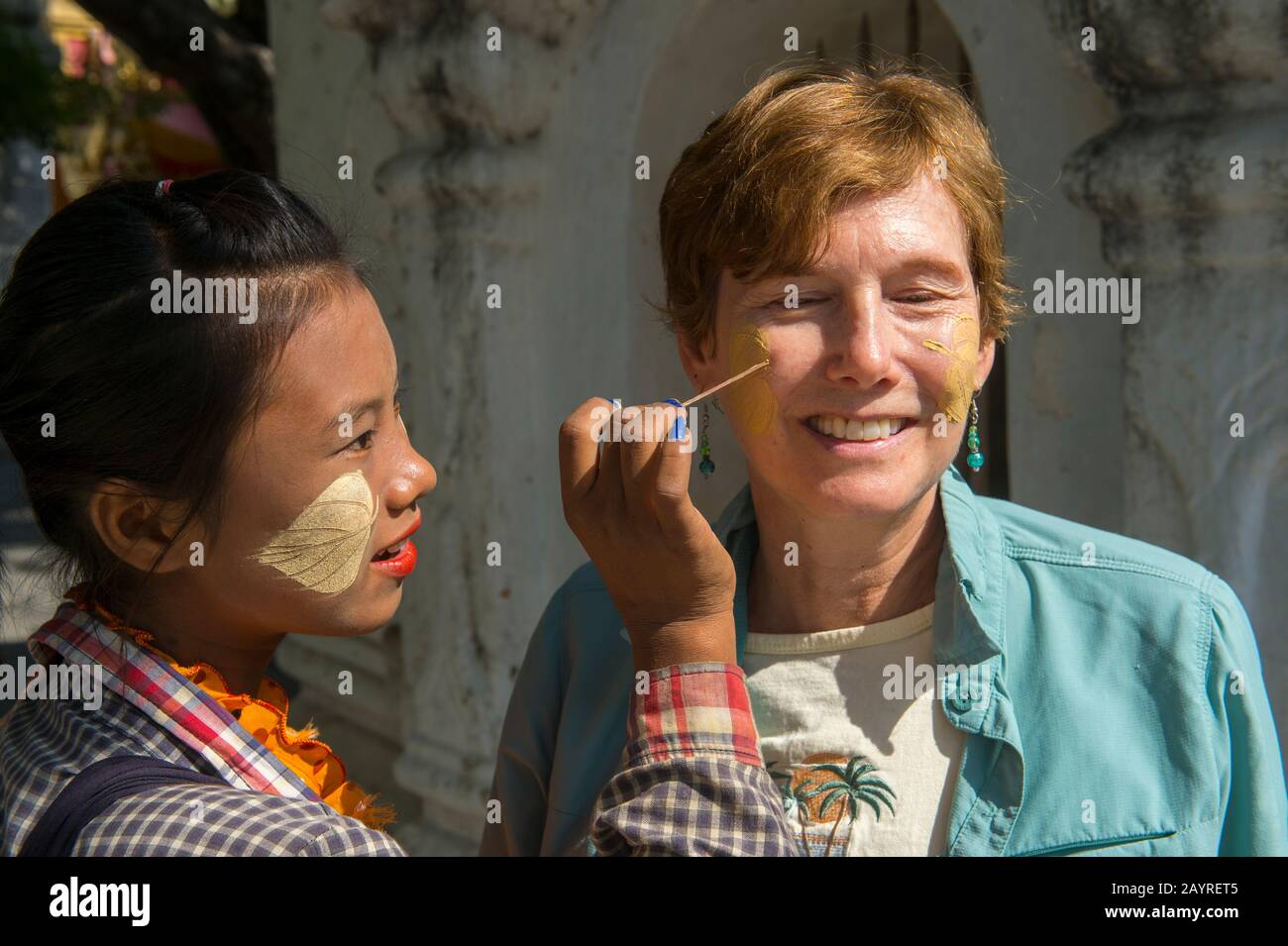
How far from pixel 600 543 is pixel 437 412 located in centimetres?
217

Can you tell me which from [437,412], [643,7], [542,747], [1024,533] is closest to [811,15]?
[643,7]

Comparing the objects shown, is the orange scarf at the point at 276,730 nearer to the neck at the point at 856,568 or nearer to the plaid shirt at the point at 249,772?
the plaid shirt at the point at 249,772

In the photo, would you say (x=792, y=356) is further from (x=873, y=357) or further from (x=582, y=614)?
(x=582, y=614)

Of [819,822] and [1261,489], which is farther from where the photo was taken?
[1261,489]

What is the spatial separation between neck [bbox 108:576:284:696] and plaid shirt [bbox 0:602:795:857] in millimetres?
65

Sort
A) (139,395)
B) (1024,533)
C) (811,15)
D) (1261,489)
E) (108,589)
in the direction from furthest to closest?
(811,15), (1261,489), (1024,533), (108,589), (139,395)

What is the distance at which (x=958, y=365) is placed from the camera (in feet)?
5.82

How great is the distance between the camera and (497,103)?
334cm

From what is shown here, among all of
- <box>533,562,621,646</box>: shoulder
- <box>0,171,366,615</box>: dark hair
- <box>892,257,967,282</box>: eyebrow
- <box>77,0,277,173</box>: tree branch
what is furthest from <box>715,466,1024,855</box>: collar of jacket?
<box>77,0,277,173</box>: tree branch

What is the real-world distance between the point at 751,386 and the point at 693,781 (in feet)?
1.96

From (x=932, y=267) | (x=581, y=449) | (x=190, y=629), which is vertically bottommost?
(x=190, y=629)

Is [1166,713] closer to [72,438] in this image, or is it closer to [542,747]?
[542,747]

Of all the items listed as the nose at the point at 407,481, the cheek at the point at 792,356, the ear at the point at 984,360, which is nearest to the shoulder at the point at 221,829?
the nose at the point at 407,481

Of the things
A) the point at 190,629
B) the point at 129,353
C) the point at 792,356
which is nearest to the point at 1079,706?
the point at 792,356
